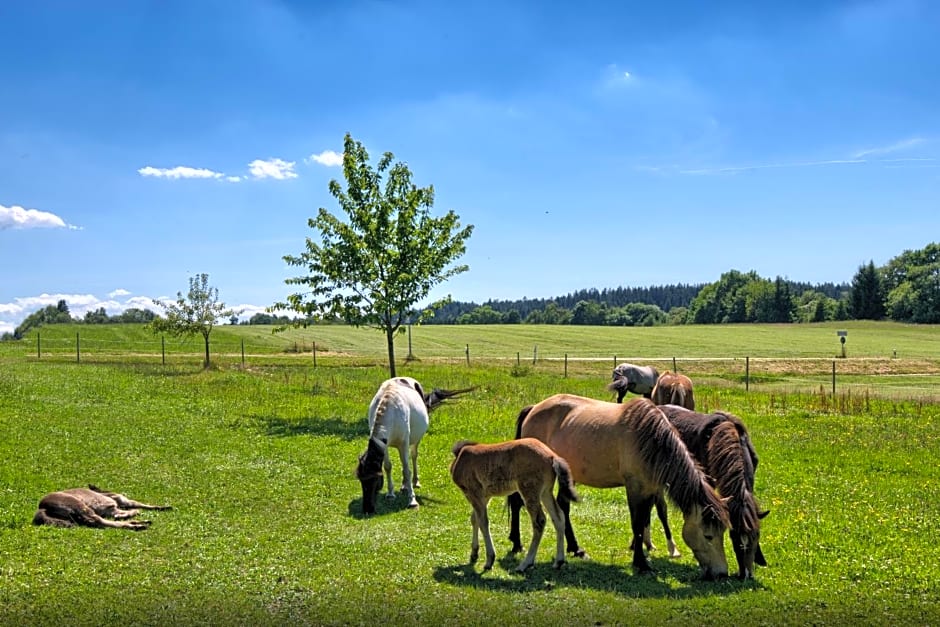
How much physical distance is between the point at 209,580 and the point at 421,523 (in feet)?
10.4

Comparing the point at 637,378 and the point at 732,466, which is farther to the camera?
the point at 637,378

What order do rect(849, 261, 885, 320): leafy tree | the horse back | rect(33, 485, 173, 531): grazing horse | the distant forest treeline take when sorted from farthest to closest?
rect(849, 261, 885, 320): leafy tree < the distant forest treeline < rect(33, 485, 173, 531): grazing horse < the horse back

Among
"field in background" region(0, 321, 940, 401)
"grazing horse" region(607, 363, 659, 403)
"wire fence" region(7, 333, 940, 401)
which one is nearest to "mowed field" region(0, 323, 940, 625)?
"grazing horse" region(607, 363, 659, 403)

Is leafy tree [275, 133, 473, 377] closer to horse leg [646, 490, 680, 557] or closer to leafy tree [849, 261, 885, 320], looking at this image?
horse leg [646, 490, 680, 557]

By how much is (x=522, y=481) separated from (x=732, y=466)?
2127 millimetres

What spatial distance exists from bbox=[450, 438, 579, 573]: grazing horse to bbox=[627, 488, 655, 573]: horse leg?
2.45 feet

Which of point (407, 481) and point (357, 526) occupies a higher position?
point (407, 481)

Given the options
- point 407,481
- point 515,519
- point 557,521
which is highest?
point 557,521

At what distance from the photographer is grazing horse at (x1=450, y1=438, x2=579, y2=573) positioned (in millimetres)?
7078

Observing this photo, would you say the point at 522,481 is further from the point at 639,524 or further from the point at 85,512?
the point at 85,512

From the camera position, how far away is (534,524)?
23.3ft

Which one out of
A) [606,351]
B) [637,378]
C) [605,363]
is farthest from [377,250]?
[606,351]

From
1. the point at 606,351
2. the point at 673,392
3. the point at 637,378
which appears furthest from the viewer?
Result: the point at 606,351

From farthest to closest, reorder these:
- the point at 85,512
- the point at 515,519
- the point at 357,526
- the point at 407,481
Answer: the point at 407,481 → the point at 357,526 → the point at 85,512 → the point at 515,519
